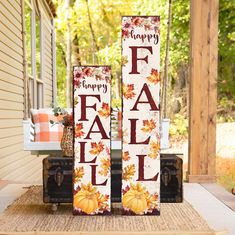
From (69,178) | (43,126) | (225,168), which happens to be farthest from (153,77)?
(225,168)

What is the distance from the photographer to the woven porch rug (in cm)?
313

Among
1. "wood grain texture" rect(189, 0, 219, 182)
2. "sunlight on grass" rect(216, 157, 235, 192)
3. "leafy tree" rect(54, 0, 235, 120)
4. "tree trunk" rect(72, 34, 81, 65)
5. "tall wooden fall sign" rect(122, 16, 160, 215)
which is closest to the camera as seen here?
"tall wooden fall sign" rect(122, 16, 160, 215)

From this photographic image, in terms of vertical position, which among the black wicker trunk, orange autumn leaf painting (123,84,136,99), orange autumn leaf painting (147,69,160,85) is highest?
orange autumn leaf painting (147,69,160,85)

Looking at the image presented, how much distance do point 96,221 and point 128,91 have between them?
0.89 meters

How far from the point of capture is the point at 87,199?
3.49m

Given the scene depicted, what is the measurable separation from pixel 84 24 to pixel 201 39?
11683 mm

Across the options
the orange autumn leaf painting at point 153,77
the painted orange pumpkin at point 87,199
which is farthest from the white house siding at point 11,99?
the orange autumn leaf painting at point 153,77

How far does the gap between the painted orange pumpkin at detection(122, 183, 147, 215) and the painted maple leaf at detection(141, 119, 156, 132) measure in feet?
1.24

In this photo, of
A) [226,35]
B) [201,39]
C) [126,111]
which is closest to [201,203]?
[126,111]

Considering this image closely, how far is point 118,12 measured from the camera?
16.5 m

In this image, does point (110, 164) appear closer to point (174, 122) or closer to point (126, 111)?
point (126, 111)

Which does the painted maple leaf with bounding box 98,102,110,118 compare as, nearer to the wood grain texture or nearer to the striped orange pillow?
the wood grain texture

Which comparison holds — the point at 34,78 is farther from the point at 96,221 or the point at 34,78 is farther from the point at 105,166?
the point at 96,221

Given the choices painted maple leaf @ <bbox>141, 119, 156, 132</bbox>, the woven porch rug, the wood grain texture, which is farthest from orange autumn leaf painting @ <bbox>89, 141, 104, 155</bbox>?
the wood grain texture
